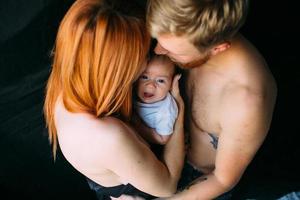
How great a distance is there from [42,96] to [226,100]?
29.9 inches

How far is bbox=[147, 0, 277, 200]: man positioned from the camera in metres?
1.01

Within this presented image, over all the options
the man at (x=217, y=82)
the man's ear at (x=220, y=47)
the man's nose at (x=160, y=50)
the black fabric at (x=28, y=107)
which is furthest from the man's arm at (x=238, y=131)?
the black fabric at (x=28, y=107)

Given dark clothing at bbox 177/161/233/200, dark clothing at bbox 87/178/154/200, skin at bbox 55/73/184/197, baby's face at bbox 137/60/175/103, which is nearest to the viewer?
skin at bbox 55/73/184/197

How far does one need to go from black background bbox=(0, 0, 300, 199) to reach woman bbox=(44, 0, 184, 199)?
28 centimetres

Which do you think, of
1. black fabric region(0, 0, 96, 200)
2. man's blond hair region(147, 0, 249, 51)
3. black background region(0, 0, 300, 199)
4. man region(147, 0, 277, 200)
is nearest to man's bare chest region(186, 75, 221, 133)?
man region(147, 0, 277, 200)

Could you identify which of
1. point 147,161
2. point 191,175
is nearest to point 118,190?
point 147,161

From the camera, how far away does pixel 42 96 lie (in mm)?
1627

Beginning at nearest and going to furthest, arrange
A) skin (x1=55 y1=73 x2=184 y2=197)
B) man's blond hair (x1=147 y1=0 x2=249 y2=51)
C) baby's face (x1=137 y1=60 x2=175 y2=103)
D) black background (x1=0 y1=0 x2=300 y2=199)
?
man's blond hair (x1=147 y1=0 x2=249 y2=51) < skin (x1=55 y1=73 x2=184 y2=197) < baby's face (x1=137 y1=60 x2=175 y2=103) < black background (x1=0 y1=0 x2=300 y2=199)

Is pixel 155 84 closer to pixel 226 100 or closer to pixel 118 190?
pixel 226 100

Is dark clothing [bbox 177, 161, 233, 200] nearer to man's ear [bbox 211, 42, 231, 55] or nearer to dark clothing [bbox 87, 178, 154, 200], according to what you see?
dark clothing [bbox 87, 178, 154, 200]

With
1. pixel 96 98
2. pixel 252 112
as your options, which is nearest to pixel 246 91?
pixel 252 112

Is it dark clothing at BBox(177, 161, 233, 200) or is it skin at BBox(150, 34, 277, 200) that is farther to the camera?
dark clothing at BBox(177, 161, 233, 200)

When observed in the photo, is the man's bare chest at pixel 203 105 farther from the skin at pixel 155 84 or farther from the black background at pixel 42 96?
the black background at pixel 42 96

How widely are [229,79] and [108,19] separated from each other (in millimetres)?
397
